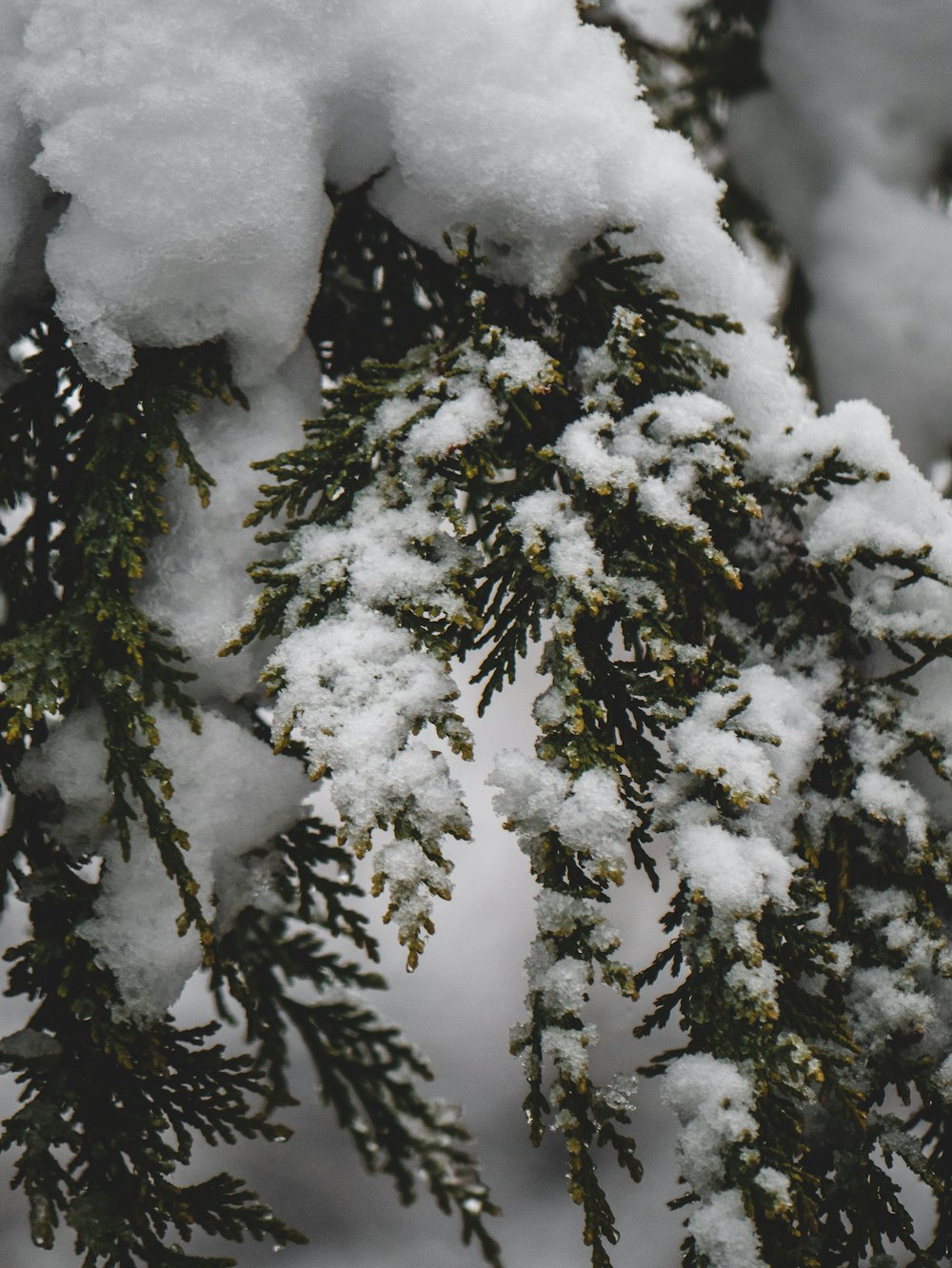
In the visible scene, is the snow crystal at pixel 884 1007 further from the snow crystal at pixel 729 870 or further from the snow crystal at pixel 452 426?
the snow crystal at pixel 452 426

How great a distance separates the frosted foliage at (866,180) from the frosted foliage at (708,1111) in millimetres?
2590

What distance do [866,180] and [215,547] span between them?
299 centimetres

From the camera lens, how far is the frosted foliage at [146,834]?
1.42 metres

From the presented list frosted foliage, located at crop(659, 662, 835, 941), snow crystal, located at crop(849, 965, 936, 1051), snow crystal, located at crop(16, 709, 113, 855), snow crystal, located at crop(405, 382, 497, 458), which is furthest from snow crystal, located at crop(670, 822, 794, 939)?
snow crystal, located at crop(16, 709, 113, 855)

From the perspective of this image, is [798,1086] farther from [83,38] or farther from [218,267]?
[83,38]

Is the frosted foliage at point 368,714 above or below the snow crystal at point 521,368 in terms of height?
below

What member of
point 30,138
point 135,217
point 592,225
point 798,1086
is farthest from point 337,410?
point 798,1086

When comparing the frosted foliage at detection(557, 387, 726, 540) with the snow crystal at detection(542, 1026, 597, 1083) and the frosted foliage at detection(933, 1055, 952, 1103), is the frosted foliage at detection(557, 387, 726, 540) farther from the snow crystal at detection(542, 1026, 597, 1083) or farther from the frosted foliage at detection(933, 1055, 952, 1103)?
the frosted foliage at detection(933, 1055, 952, 1103)

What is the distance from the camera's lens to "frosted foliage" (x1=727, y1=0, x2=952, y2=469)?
10.4ft

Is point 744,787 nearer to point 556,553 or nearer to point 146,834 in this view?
point 556,553

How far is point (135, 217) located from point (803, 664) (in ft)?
4.03

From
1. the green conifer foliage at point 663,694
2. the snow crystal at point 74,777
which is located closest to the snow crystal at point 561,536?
the green conifer foliage at point 663,694

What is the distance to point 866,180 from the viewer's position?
10.8 feet

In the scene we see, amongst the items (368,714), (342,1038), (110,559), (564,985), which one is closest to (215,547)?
(110,559)
